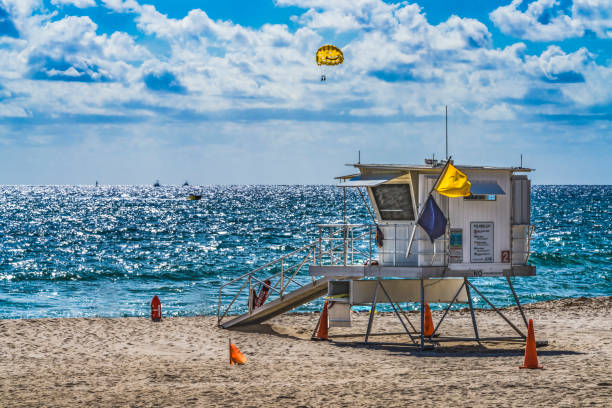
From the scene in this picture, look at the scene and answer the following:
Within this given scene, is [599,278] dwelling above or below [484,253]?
below

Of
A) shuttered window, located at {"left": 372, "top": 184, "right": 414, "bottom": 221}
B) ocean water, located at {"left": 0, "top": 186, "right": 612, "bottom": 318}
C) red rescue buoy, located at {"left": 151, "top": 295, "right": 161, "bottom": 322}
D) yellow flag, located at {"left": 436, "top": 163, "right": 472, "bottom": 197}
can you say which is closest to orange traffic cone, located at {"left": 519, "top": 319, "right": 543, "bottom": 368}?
yellow flag, located at {"left": 436, "top": 163, "right": 472, "bottom": 197}

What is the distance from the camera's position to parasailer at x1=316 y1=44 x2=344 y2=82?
23094mm

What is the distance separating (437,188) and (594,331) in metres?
7.58

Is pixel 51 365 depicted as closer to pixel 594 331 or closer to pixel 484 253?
pixel 484 253

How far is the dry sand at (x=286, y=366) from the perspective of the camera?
46.6ft

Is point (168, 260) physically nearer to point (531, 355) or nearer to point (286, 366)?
point (286, 366)

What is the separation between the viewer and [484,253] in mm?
20203

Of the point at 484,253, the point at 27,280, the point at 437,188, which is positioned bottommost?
the point at 27,280

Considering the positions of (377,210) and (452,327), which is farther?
(452,327)

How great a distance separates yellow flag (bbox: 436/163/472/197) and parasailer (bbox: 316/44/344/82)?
19.3ft

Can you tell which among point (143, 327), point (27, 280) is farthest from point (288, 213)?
point (143, 327)

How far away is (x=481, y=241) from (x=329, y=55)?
7288mm

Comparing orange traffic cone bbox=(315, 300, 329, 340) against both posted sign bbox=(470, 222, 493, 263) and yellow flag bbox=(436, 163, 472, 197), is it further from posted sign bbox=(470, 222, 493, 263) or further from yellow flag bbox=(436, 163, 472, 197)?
yellow flag bbox=(436, 163, 472, 197)

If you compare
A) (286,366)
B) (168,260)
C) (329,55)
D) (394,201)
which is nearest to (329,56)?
(329,55)
